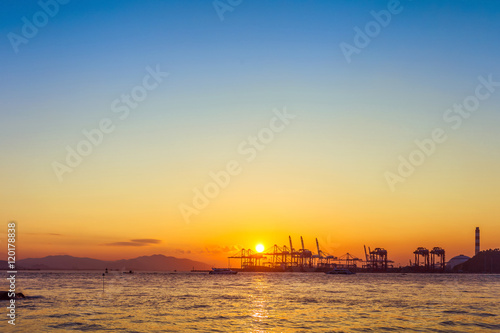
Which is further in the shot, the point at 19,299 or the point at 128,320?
the point at 19,299

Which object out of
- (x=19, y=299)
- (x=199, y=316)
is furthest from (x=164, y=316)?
(x=19, y=299)

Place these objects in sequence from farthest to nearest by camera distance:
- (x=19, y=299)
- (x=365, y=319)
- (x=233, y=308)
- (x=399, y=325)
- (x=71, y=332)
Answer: (x=19, y=299), (x=233, y=308), (x=365, y=319), (x=399, y=325), (x=71, y=332)

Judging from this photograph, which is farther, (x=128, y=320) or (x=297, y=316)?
(x=297, y=316)

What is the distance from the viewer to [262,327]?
137 feet

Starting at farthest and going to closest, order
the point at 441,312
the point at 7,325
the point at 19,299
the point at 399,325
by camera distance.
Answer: the point at 19,299, the point at 441,312, the point at 399,325, the point at 7,325

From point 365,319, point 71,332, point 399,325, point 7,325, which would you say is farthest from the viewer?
point 365,319

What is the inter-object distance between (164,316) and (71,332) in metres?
12.8

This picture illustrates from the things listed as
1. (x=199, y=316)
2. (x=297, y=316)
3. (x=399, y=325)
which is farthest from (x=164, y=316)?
(x=399, y=325)

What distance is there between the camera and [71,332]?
38.4 metres

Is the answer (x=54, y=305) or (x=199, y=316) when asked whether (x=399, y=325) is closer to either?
(x=199, y=316)

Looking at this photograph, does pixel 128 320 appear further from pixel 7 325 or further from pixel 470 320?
A: pixel 470 320

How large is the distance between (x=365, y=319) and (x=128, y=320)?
23.0 m

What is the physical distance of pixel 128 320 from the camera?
46.0 metres

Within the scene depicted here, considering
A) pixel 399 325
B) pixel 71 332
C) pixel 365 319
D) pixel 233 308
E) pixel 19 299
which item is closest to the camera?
pixel 71 332
